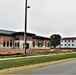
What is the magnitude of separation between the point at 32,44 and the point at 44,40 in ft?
26.5

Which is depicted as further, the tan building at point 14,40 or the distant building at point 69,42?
the distant building at point 69,42

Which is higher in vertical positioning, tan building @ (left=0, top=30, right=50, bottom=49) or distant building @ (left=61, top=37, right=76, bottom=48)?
distant building @ (left=61, top=37, right=76, bottom=48)

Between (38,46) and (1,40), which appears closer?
(1,40)

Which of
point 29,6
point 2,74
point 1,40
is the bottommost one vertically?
point 2,74

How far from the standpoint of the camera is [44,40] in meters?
83.9

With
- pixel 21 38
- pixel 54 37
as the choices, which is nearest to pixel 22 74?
pixel 21 38

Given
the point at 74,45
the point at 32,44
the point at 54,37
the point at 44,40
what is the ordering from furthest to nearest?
the point at 74,45
the point at 54,37
the point at 44,40
the point at 32,44

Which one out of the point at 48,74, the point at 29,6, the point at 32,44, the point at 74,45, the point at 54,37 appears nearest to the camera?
the point at 48,74

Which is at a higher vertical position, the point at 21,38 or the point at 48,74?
the point at 21,38

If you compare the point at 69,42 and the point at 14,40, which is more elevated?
the point at 69,42

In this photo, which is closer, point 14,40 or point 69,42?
point 14,40

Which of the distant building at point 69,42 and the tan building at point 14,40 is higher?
the distant building at point 69,42

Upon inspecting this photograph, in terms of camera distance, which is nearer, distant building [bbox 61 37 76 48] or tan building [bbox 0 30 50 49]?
tan building [bbox 0 30 50 49]

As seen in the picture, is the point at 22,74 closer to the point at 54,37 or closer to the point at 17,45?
the point at 17,45
